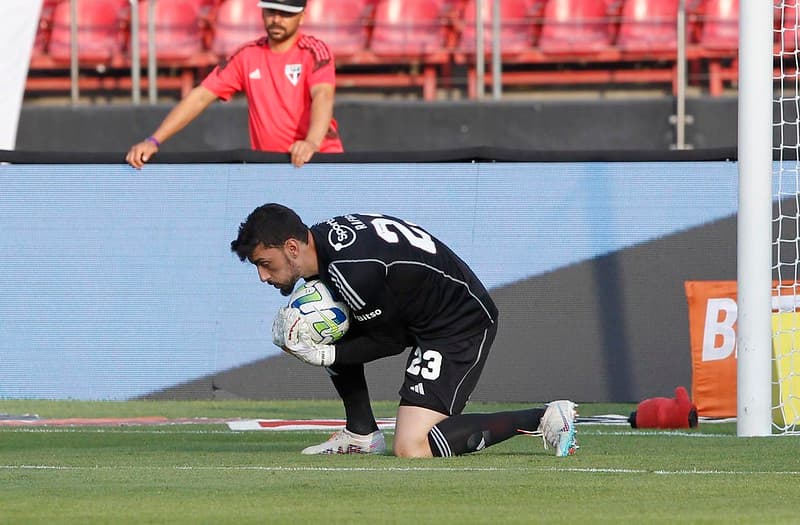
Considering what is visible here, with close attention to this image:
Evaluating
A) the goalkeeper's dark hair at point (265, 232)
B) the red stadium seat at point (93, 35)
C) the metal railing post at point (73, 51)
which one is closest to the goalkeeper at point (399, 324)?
the goalkeeper's dark hair at point (265, 232)

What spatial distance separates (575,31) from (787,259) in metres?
6.63

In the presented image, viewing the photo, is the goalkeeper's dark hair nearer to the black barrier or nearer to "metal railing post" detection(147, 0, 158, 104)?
the black barrier

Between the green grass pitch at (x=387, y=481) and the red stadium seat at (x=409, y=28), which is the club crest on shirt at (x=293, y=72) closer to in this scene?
the green grass pitch at (x=387, y=481)

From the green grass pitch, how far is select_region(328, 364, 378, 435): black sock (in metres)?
0.29

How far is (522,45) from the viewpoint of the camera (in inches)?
619

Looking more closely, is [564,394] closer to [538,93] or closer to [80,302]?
[80,302]

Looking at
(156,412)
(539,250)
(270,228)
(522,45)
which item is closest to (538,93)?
(522,45)

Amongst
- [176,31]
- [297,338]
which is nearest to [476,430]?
[297,338]

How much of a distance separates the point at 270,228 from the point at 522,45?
9763 millimetres

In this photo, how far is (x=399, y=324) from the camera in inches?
270

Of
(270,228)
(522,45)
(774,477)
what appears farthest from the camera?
(522,45)

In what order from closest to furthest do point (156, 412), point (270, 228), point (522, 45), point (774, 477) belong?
point (774, 477), point (270, 228), point (156, 412), point (522, 45)

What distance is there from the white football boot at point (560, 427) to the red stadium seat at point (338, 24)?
32.6 ft

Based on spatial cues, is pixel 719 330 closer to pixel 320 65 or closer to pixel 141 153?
pixel 320 65
